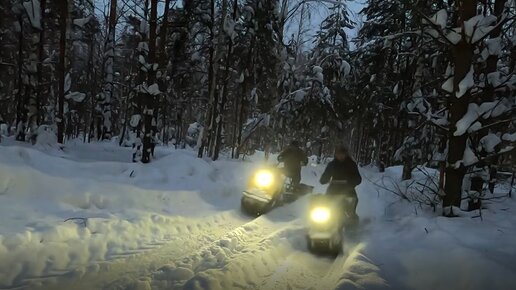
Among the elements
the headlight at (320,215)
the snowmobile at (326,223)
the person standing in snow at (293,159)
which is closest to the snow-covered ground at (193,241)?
the snowmobile at (326,223)

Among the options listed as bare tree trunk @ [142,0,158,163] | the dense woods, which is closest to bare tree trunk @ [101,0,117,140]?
the dense woods

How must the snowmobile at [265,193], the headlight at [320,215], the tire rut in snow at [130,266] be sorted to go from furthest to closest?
the snowmobile at [265,193], the headlight at [320,215], the tire rut in snow at [130,266]

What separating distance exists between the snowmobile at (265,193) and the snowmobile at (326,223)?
2.72m

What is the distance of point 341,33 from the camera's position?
26922 mm

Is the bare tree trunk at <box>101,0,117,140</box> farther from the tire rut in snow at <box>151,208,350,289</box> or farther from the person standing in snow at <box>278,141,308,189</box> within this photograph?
the tire rut in snow at <box>151,208,350,289</box>

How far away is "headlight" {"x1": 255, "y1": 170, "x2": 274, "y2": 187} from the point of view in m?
11.2

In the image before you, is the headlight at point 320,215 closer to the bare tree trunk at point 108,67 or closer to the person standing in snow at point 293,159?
the person standing in snow at point 293,159

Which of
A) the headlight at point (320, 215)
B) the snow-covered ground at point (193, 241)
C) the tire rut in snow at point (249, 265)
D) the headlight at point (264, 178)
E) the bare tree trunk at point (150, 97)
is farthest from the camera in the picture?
the bare tree trunk at point (150, 97)

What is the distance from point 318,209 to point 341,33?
2142cm

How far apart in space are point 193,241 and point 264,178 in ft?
13.1

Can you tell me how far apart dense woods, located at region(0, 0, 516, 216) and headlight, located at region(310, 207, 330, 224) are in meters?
2.62

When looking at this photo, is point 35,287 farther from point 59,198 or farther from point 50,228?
point 59,198

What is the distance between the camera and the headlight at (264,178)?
11.2 m

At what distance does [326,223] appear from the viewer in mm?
7477
